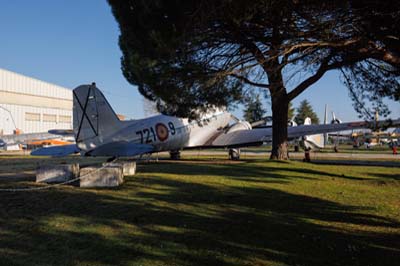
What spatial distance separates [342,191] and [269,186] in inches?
85.0

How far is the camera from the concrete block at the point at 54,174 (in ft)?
39.5

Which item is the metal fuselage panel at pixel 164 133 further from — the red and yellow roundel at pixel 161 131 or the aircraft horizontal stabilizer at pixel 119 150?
the aircraft horizontal stabilizer at pixel 119 150

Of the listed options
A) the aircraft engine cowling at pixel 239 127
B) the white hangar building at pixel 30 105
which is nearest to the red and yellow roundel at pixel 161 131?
the aircraft engine cowling at pixel 239 127

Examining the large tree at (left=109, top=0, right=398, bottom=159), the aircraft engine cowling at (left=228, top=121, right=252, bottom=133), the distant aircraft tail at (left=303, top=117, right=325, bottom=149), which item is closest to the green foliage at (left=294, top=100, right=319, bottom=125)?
the distant aircraft tail at (left=303, top=117, right=325, bottom=149)

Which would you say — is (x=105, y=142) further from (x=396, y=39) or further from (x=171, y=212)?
(x=396, y=39)

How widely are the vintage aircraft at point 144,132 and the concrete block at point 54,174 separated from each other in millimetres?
4137

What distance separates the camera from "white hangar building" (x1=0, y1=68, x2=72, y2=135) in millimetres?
56156

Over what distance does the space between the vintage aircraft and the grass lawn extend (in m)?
5.13

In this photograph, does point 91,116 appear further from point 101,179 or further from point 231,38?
point 231,38

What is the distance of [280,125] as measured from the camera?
62.4ft

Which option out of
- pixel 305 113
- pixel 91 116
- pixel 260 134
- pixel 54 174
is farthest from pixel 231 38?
pixel 305 113

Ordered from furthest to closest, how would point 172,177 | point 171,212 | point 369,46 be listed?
point 172,177
point 369,46
point 171,212

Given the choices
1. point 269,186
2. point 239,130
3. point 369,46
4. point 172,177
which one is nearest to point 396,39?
point 369,46

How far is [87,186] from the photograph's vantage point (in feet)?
36.5
